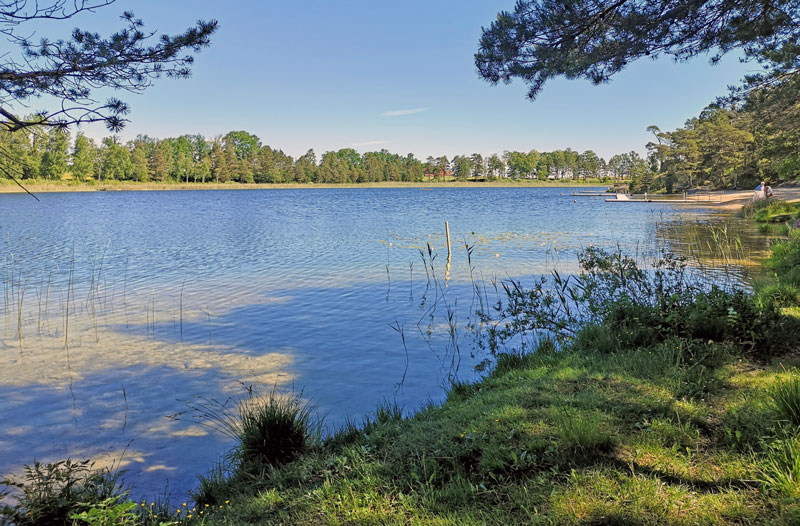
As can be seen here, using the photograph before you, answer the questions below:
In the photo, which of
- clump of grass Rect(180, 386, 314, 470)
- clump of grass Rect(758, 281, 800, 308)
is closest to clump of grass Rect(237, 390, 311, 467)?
clump of grass Rect(180, 386, 314, 470)

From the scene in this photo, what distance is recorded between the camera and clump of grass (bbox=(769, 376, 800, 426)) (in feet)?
11.4

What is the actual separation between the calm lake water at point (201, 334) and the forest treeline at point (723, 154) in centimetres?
594

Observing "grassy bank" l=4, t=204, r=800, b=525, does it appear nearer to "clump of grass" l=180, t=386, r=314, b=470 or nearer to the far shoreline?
"clump of grass" l=180, t=386, r=314, b=470

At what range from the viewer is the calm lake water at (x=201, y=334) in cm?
564

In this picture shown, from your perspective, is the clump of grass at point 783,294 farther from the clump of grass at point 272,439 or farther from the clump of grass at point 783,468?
the clump of grass at point 272,439

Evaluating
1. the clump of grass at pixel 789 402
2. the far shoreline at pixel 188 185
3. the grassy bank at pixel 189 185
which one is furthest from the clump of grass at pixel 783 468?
the far shoreline at pixel 188 185

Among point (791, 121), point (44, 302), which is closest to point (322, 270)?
point (44, 302)

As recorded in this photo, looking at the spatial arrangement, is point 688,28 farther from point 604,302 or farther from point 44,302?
point 44,302

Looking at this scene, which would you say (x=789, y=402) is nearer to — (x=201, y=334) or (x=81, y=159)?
(x=201, y=334)

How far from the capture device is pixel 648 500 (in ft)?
9.49

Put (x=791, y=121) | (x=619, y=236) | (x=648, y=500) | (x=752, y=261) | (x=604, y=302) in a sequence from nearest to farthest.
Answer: (x=648, y=500)
(x=604, y=302)
(x=752, y=261)
(x=791, y=121)
(x=619, y=236)

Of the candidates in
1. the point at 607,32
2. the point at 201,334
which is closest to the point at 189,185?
the point at 201,334

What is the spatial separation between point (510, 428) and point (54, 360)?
7.77 meters

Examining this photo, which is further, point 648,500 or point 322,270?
point 322,270
